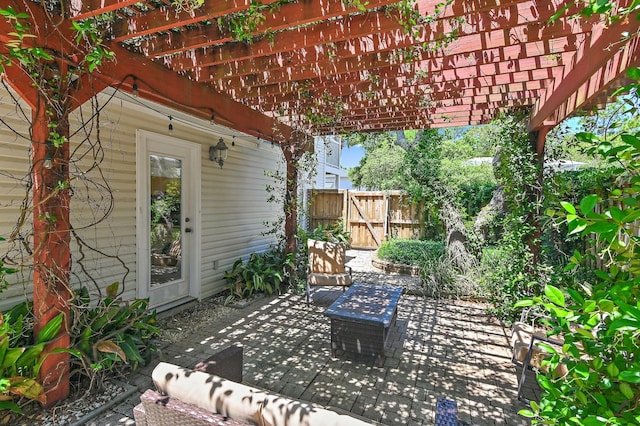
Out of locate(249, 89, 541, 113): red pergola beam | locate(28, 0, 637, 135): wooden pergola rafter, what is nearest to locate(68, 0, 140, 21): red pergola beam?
locate(28, 0, 637, 135): wooden pergola rafter

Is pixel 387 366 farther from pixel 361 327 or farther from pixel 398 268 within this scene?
pixel 398 268

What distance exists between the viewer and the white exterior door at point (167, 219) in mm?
4047

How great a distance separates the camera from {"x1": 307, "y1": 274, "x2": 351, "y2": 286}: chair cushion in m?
4.78

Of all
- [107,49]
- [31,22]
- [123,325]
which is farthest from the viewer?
[123,325]

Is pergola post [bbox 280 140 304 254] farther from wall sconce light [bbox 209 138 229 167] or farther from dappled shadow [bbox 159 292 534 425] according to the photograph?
dappled shadow [bbox 159 292 534 425]

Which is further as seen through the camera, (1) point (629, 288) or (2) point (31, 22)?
(2) point (31, 22)

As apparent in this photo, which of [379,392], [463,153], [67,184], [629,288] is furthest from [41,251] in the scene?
[463,153]

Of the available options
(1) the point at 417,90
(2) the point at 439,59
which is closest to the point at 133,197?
(1) the point at 417,90

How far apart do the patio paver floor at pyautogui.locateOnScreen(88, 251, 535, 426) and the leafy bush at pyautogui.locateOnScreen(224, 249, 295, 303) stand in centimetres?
68

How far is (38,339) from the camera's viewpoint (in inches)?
90.7

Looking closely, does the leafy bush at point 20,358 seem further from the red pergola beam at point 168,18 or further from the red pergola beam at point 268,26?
the red pergola beam at point 268,26

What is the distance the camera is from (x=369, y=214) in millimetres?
10258

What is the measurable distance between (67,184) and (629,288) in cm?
319

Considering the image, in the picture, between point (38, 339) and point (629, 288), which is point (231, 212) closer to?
point (38, 339)
